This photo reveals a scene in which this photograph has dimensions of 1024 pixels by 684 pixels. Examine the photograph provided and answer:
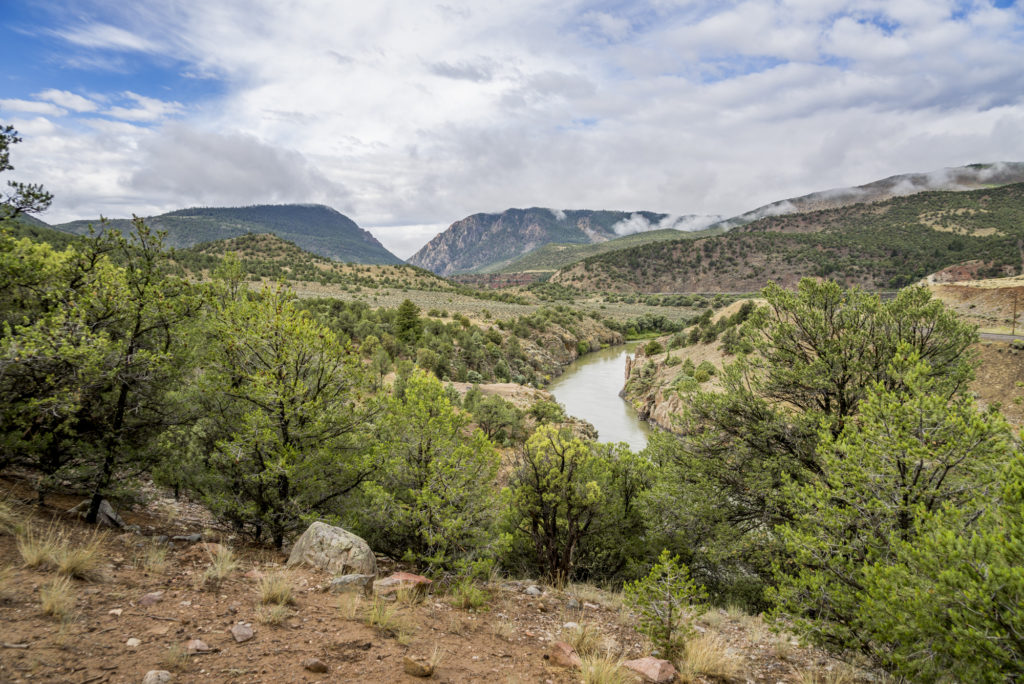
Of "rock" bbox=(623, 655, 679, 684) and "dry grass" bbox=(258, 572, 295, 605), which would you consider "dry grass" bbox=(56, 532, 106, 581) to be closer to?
"dry grass" bbox=(258, 572, 295, 605)

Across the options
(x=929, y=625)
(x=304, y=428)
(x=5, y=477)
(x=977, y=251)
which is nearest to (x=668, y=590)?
(x=929, y=625)

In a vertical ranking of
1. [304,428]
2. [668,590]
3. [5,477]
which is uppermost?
[304,428]

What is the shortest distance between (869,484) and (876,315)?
640 centimetres

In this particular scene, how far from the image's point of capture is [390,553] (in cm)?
955

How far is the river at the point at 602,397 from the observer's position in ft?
109

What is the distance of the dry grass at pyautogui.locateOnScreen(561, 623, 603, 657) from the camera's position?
20.8 ft

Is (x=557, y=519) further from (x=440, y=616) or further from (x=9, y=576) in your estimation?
(x=9, y=576)

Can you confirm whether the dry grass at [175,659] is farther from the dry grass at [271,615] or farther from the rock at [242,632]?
the dry grass at [271,615]

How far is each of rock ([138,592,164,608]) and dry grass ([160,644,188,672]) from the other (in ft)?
4.58

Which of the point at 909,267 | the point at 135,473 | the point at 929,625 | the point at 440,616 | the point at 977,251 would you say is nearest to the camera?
the point at 929,625

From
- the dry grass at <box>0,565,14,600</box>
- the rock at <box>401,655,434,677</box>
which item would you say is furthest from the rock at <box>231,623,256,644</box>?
the dry grass at <box>0,565,14,600</box>

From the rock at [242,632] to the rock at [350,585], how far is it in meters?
1.50

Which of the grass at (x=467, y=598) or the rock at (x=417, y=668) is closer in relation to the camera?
the rock at (x=417, y=668)

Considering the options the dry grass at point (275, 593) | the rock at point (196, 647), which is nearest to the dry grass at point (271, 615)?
the dry grass at point (275, 593)
